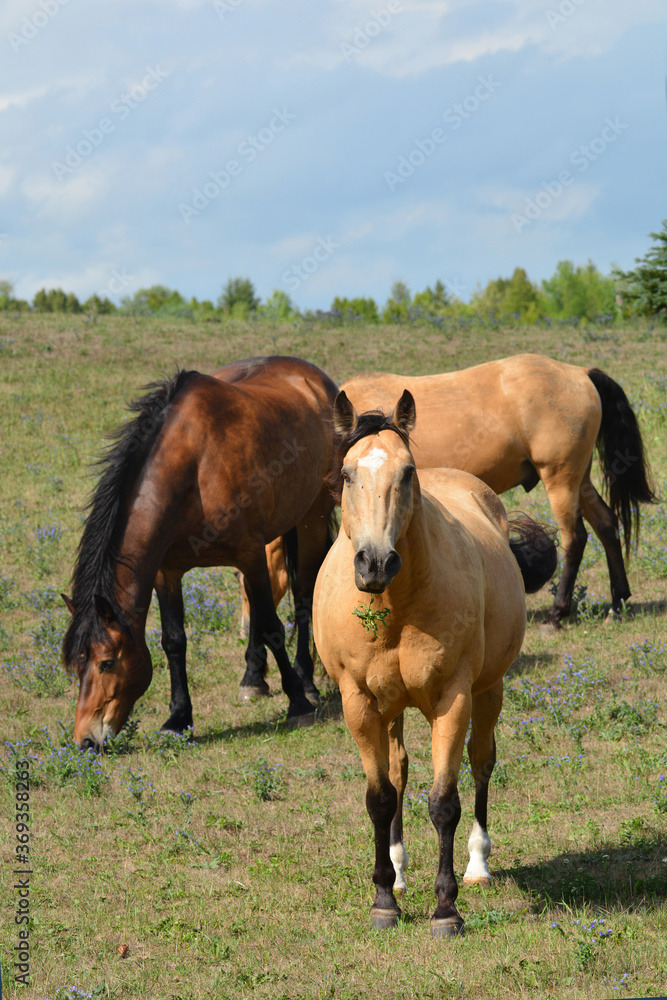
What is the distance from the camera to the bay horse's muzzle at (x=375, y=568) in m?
3.84

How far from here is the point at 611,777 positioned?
21.1 ft

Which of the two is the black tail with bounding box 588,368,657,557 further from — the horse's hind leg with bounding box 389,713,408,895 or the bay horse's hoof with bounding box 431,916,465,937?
the bay horse's hoof with bounding box 431,916,465,937

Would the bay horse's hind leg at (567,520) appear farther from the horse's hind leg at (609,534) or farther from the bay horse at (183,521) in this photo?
the bay horse at (183,521)

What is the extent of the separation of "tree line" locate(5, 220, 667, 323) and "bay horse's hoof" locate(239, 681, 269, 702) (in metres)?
22.8

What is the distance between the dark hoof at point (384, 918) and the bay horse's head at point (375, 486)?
181 centimetres

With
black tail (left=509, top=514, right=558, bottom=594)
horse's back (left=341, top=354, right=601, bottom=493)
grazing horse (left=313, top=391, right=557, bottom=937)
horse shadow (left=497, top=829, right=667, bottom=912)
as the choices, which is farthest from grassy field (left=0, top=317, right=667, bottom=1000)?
horse's back (left=341, top=354, right=601, bottom=493)

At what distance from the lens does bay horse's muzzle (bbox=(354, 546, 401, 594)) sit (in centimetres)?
384

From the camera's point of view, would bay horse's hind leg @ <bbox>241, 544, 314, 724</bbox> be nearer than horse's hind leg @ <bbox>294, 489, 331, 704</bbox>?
Yes

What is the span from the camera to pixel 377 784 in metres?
4.68

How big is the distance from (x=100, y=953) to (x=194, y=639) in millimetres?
5872

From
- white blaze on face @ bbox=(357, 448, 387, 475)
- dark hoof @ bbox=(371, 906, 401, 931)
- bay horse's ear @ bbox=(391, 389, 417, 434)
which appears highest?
bay horse's ear @ bbox=(391, 389, 417, 434)

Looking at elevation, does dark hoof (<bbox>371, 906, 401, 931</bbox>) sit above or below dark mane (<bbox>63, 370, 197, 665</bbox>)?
below

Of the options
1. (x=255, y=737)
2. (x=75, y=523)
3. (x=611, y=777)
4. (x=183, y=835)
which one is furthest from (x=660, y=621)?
(x=75, y=523)

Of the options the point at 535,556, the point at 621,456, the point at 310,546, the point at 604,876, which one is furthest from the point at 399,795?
the point at 621,456
